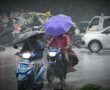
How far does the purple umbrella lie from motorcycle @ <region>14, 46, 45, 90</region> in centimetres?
91

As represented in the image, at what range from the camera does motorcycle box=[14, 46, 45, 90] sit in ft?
22.5

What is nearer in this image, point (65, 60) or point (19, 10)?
point (65, 60)

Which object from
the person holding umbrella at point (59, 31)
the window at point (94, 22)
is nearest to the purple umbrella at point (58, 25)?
the person holding umbrella at point (59, 31)

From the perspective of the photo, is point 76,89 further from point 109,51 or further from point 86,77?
point 109,51

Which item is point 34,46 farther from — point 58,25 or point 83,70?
point 83,70

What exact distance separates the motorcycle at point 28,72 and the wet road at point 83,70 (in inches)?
33.4

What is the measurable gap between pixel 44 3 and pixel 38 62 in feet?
7.14

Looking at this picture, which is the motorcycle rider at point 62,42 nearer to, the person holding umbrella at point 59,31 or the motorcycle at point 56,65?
the person holding umbrella at point 59,31

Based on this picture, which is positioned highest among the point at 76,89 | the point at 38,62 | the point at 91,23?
the point at 91,23

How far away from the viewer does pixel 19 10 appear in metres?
8.86

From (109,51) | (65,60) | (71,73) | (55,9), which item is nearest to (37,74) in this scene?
(65,60)

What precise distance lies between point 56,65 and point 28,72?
3.10 ft

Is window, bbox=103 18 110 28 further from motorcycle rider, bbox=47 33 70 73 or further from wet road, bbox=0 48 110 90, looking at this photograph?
motorcycle rider, bbox=47 33 70 73

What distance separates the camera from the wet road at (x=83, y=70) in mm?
8180
